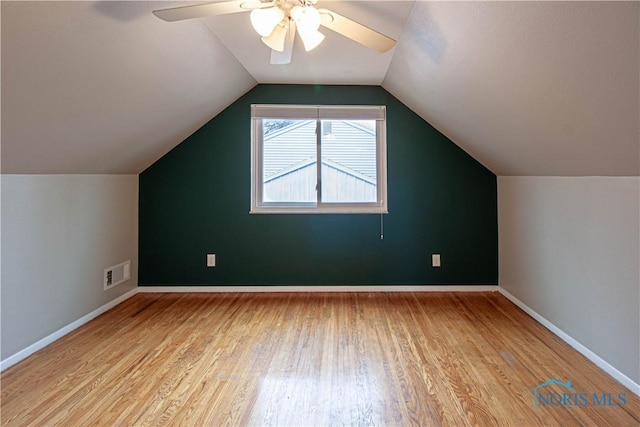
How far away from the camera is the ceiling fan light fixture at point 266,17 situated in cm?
148

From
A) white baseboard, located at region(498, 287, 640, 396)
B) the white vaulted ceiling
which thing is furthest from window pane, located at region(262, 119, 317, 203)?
white baseboard, located at region(498, 287, 640, 396)

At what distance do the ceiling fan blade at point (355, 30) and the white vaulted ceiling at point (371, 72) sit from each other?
359mm

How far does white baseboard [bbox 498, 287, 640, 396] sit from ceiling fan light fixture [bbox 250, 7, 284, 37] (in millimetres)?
2591

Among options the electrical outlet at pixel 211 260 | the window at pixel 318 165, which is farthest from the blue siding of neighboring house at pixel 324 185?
the electrical outlet at pixel 211 260

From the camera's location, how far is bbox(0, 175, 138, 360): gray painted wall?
223cm

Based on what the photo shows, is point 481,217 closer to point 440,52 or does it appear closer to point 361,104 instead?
point 361,104

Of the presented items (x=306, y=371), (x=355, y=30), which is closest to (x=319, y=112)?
(x=355, y=30)

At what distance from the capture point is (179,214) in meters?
3.75

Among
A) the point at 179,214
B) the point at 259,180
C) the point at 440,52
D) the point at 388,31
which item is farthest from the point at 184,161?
the point at 440,52

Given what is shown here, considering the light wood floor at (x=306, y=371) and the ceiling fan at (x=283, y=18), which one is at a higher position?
the ceiling fan at (x=283, y=18)

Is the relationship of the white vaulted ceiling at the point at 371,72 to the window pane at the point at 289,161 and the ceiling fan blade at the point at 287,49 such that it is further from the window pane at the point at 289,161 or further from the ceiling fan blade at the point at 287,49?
the window pane at the point at 289,161

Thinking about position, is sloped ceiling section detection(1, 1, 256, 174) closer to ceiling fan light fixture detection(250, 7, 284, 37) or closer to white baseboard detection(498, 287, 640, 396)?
ceiling fan light fixture detection(250, 7, 284, 37)

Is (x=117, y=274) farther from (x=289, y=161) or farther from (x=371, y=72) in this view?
(x=371, y=72)

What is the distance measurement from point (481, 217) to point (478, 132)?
114 cm
